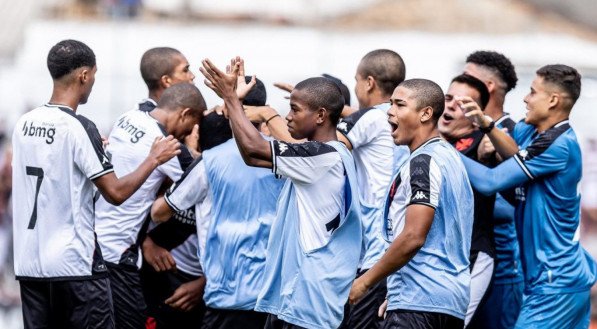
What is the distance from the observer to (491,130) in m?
8.59

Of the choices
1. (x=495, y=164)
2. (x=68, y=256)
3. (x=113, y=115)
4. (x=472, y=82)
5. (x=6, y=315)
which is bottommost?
(x=6, y=315)

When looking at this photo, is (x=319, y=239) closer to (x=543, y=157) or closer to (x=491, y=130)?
(x=491, y=130)

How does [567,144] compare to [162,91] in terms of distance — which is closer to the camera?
[567,144]

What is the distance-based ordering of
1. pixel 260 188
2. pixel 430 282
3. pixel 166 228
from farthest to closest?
pixel 166 228
pixel 260 188
pixel 430 282

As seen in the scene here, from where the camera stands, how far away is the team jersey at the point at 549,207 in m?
8.67

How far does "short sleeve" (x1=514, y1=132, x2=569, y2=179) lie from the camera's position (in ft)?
28.4

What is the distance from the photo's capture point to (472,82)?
30.2 feet

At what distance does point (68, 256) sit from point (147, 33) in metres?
16.0

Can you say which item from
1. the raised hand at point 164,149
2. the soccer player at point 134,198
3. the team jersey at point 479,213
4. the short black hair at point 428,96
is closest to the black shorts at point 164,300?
the soccer player at point 134,198

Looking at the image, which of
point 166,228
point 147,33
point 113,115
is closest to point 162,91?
point 166,228

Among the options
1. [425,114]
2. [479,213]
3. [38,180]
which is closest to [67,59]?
[38,180]

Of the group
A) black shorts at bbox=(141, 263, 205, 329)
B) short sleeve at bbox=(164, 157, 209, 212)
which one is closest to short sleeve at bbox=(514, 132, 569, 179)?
short sleeve at bbox=(164, 157, 209, 212)

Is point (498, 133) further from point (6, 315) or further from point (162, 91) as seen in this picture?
point (6, 315)

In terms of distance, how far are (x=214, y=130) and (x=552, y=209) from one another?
8.54 ft
